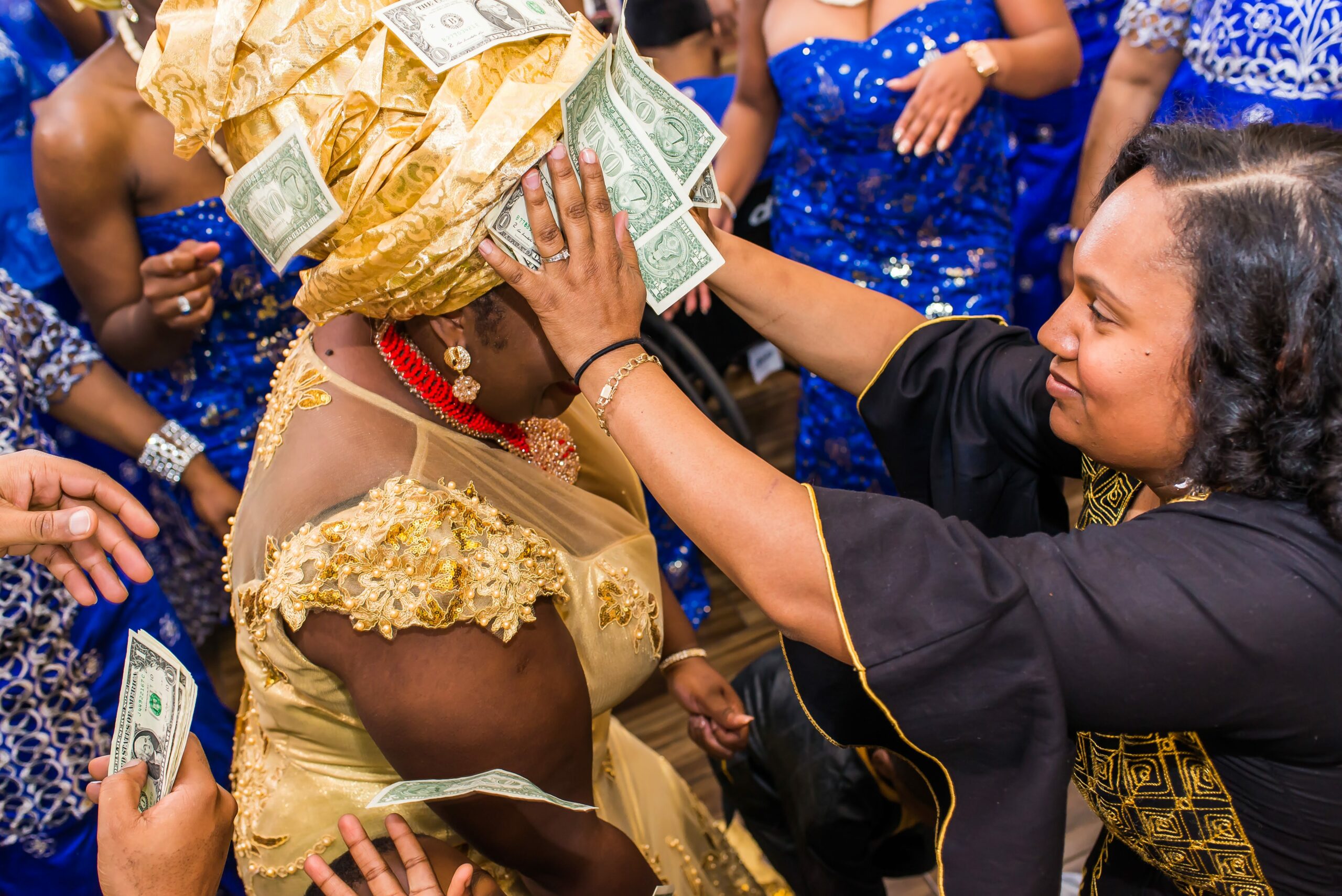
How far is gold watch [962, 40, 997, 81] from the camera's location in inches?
91.3

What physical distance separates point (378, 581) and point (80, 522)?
40 cm

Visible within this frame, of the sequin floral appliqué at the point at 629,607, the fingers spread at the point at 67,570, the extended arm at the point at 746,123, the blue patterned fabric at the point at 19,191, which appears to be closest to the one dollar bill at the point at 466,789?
the sequin floral appliqué at the point at 629,607

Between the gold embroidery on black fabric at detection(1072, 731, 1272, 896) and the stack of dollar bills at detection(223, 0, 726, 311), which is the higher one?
the stack of dollar bills at detection(223, 0, 726, 311)

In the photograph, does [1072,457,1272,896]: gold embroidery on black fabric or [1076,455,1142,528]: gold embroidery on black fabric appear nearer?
[1072,457,1272,896]: gold embroidery on black fabric

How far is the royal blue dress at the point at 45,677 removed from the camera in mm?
1747

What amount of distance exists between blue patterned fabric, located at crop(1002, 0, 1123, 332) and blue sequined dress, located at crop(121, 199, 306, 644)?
2.30m

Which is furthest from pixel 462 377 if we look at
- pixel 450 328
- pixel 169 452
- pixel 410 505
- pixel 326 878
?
pixel 169 452

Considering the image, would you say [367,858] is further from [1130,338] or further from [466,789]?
[1130,338]

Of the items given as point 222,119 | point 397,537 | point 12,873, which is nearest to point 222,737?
point 12,873

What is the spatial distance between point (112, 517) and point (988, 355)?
1.30 m

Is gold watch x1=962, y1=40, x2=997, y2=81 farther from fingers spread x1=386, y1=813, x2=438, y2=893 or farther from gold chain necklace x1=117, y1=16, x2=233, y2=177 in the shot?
fingers spread x1=386, y1=813, x2=438, y2=893

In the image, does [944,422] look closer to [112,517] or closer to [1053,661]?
[1053,661]

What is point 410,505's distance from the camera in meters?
1.25

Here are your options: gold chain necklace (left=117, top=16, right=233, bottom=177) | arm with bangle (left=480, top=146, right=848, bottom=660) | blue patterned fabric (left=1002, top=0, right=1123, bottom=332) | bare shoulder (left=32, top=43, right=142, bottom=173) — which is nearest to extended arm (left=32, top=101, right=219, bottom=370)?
bare shoulder (left=32, top=43, right=142, bottom=173)
